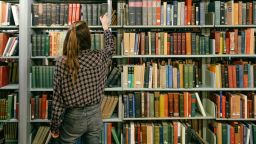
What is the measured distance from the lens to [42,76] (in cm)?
314

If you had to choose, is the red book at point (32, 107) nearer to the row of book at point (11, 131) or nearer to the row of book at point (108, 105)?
the row of book at point (11, 131)

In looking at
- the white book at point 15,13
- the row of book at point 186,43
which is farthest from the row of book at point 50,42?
the row of book at point 186,43


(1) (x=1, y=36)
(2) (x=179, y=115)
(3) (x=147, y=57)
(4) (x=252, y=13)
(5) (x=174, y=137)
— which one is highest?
(4) (x=252, y=13)

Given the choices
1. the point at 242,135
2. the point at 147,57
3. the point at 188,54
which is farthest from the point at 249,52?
the point at 147,57

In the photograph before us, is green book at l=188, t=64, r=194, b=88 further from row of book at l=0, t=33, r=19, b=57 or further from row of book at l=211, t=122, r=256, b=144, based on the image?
row of book at l=0, t=33, r=19, b=57

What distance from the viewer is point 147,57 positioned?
10.6 feet

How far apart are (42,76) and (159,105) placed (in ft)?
4.33

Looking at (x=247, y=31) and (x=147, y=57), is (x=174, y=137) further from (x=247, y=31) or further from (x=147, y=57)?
(x=247, y=31)

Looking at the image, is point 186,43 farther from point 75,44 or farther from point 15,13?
point 15,13

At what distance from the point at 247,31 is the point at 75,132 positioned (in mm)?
2120

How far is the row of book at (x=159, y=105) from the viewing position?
313 centimetres

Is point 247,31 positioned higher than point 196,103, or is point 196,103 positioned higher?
point 247,31

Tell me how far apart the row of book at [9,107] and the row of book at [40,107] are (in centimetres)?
17

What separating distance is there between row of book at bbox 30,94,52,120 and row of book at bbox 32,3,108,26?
827mm
